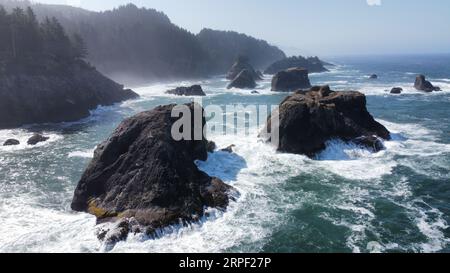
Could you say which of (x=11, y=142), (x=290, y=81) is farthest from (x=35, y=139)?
(x=290, y=81)

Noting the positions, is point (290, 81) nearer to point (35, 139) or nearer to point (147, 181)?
point (35, 139)

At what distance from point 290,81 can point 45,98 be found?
231ft

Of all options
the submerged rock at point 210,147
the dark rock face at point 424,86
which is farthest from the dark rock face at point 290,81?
the submerged rock at point 210,147

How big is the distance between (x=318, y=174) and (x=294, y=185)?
3.92 m

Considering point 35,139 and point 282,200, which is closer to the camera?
point 282,200

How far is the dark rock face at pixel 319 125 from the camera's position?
4525cm

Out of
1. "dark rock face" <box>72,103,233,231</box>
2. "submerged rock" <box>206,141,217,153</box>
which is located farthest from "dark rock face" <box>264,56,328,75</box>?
"dark rock face" <box>72,103,233,231</box>

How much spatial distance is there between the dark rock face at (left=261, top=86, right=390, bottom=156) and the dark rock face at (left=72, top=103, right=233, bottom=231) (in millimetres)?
14253

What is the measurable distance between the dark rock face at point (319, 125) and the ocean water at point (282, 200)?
151 cm

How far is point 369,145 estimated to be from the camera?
45.7m

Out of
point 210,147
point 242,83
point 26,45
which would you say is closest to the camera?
point 210,147

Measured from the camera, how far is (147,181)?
3094 cm

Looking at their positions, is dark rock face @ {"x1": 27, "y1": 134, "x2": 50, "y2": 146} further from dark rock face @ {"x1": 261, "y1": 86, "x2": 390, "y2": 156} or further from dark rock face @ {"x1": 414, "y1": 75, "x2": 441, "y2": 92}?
dark rock face @ {"x1": 414, "y1": 75, "x2": 441, "y2": 92}
